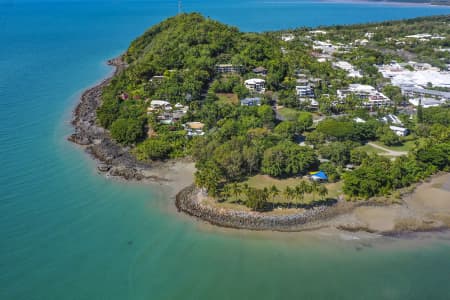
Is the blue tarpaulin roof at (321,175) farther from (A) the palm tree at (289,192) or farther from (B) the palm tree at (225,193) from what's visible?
(B) the palm tree at (225,193)

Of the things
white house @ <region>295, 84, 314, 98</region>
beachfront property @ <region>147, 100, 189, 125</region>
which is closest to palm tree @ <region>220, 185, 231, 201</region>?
beachfront property @ <region>147, 100, 189, 125</region>

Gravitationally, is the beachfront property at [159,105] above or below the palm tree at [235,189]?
above

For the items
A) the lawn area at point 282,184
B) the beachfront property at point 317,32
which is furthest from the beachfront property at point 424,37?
the lawn area at point 282,184

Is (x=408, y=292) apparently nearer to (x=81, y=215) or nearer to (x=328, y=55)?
(x=81, y=215)

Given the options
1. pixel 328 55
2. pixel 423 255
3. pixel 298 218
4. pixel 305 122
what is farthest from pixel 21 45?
pixel 423 255

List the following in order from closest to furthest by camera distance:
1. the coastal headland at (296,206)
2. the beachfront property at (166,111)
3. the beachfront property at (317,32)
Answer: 1. the coastal headland at (296,206)
2. the beachfront property at (166,111)
3. the beachfront property at (317,32)

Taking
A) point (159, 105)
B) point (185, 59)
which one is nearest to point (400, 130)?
point (159, 105)

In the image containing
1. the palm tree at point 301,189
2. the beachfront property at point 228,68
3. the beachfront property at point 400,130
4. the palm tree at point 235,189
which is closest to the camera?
the palm tree at point 301,189
